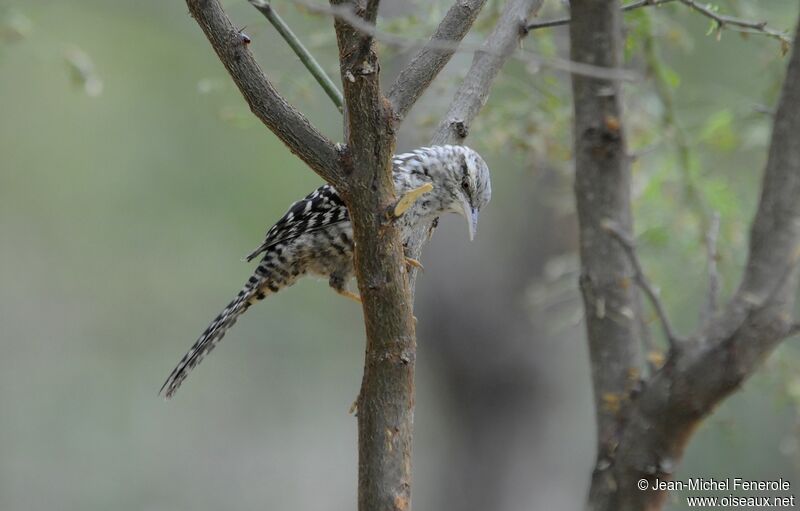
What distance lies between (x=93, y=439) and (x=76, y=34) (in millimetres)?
5491

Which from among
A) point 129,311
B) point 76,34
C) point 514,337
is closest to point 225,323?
point 514,337

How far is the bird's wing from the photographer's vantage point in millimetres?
4430

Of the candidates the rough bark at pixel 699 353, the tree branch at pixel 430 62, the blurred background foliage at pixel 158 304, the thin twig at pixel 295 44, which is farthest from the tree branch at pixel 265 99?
the blurred background foliage at pixel 158 304

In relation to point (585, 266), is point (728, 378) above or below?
below

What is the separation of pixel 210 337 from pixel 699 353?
2.56 meters

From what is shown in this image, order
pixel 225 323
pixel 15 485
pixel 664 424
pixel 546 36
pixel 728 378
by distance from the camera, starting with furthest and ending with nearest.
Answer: pixel 15 485 → pixel 546 36 → pixel 225 323 → pixel 664 424 → pixel 728 378

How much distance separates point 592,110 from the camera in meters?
3.38

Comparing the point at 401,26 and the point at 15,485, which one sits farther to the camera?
the point at 15,485

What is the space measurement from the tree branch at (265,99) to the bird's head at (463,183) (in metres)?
1.84

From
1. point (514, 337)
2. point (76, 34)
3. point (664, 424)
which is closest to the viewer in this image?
point (664, 424)

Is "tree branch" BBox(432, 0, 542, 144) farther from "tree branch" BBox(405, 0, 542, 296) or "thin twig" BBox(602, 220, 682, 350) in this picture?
"thin twig" BBox(602, 220, 682, 350)

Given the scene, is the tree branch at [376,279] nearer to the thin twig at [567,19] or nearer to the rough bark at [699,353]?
the rough bark at [699,353]

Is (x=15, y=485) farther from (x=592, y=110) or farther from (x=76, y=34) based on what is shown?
(x=592, y=110)

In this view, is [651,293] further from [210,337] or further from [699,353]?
[210,337]
